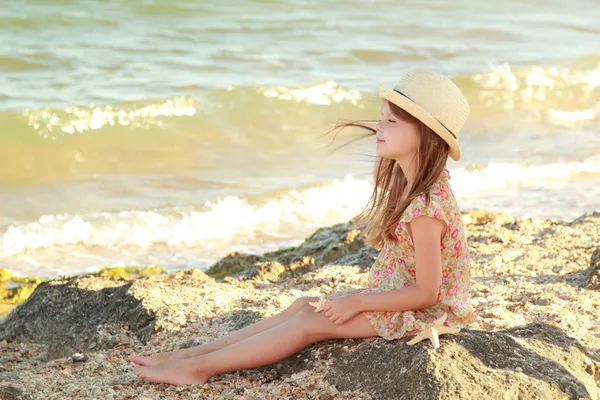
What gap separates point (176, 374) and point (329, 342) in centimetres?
64

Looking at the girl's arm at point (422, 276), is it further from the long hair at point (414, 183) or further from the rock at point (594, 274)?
the rock at point (594, 274)

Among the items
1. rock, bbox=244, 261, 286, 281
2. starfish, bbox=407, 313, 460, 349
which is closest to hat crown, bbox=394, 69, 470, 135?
starfish, bbox=407, 313, 460, 349

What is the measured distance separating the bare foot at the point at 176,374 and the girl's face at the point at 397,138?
117 centimetres

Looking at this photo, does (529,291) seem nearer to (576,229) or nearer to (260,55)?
(576,229)

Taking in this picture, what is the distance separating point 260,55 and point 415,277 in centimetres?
1078

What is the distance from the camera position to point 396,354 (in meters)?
3.44

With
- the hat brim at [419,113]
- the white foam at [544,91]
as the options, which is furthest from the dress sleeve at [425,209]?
the white foam at [544,91]

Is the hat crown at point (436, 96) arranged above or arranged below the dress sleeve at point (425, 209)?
above

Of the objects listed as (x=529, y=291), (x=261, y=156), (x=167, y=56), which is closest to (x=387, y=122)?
(x=529, y=291)

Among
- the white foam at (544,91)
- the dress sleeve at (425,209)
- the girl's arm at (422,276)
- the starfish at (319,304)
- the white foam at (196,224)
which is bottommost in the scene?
the white foam at (196,224)

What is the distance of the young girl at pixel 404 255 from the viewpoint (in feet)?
11.5

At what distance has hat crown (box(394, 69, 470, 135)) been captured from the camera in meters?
3.52

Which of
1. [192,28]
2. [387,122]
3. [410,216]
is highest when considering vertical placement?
[192,28]

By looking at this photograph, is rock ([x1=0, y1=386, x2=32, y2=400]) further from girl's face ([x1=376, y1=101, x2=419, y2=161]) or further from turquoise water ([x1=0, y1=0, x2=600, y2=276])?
turquoise water ([x1=0, y1=0, x2=600, y2=276])
